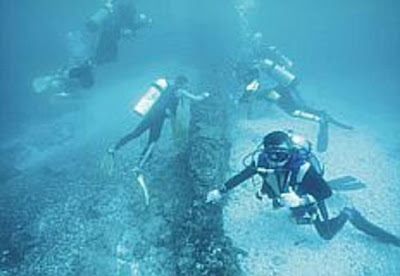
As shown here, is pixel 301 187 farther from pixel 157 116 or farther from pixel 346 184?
pixel 157 116

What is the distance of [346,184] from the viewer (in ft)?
23.7

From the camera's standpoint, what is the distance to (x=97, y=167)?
7875 millimetres

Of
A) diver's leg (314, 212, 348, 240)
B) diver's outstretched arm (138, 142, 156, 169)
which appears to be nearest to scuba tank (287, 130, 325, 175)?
diver's leg (314, 212, 348, 240)

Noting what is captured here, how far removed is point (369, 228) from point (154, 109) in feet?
11.7

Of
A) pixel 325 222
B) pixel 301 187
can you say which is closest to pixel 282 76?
A: pixel 325 222

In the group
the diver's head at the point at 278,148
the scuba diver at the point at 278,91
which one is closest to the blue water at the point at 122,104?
the scuba diver at the point at 278,91

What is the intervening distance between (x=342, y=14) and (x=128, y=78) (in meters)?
17.9

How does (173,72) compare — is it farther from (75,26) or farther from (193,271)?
(75,26)

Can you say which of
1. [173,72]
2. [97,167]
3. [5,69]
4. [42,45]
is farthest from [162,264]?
[42,45]

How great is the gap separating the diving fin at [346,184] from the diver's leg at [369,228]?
4.45 feet

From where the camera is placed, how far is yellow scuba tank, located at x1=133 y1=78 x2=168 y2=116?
6.98m

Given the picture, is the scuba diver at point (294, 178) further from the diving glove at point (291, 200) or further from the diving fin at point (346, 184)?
the diving fin at point (346, 184)

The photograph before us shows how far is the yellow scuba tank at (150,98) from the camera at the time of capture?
698 centimetres

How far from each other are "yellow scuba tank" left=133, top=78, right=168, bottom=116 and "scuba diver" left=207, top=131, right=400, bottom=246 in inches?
89.8
